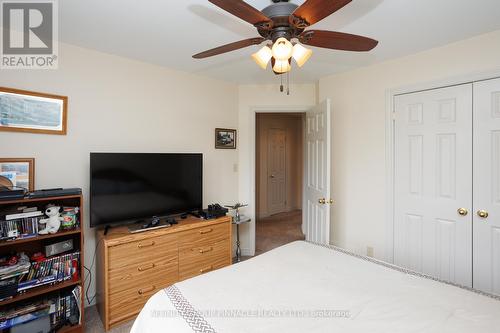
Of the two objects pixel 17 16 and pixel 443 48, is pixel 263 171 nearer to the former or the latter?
pixel 443 48

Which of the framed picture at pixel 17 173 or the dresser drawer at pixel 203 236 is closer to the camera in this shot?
the framed picture at pixel 17 173

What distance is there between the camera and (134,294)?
216 cm

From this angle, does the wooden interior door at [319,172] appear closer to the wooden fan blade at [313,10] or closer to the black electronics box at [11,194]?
the wooden fan blade at [313,10]

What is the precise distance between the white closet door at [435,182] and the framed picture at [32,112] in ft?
10.5

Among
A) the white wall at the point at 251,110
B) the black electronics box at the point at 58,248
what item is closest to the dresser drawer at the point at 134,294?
the black electronics box at the point at 58,248

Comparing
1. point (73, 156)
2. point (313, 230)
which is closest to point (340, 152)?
point (313, 230)

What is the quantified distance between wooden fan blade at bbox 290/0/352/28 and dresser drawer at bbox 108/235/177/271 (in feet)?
6.59

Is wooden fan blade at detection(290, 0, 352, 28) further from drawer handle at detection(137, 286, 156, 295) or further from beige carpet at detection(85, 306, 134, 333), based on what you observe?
beige carpet at detection(85, 306, 134, 333)

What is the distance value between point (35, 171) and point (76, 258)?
80cm

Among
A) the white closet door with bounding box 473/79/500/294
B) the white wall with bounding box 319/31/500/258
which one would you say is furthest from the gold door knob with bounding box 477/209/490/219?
the white wall with bounding box 319/31/500/258

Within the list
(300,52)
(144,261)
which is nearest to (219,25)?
(300,52)

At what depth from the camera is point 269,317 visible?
1.12 meters

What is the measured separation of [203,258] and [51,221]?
1350 millimetres

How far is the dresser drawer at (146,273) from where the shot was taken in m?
2.06
